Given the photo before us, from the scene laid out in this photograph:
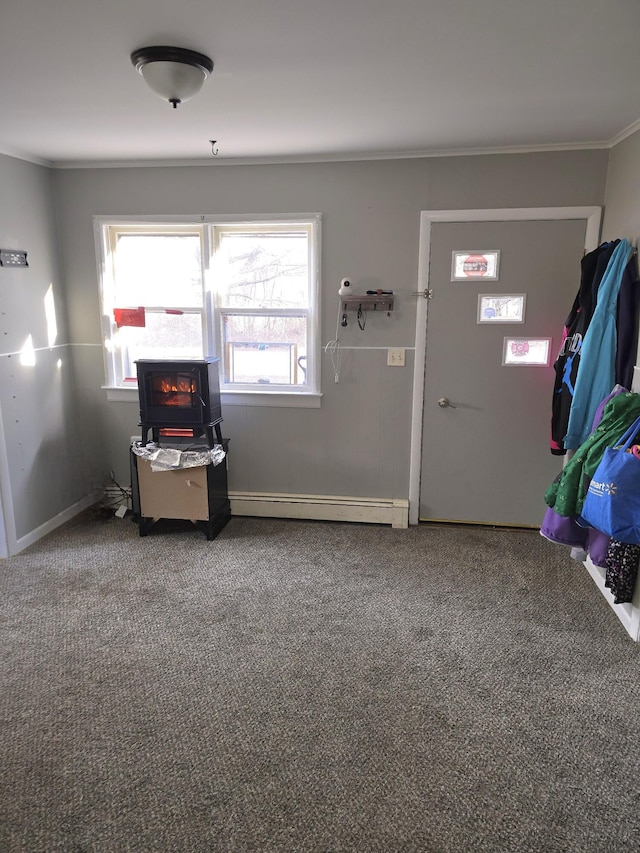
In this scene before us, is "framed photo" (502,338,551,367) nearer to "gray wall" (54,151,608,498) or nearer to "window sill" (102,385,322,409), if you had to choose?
"gray wall" (54,151,608,498)

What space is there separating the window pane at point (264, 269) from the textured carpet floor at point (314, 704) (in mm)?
1680

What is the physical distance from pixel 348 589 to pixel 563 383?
1.68 m

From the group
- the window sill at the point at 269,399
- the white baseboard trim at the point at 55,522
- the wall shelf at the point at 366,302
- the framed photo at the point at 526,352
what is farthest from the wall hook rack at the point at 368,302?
the white baseboard trim at the point at 55,522

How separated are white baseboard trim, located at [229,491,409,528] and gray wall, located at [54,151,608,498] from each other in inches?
2.1

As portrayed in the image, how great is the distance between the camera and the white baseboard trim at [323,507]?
12.7 feet

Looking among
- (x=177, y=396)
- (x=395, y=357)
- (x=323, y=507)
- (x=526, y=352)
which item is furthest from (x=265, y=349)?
(x=526, y=352)

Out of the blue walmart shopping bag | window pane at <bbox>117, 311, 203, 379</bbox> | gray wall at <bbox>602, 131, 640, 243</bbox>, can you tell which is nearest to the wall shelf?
window pane at <bbox>117, 311, 203, 379</bbox>

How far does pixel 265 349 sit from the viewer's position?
12.8 ft

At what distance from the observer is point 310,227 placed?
12.1ft

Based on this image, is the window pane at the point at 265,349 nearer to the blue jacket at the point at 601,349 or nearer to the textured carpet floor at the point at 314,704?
the textured carpet floor at the point at 314,704

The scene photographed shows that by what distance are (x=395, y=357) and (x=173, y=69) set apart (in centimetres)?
216

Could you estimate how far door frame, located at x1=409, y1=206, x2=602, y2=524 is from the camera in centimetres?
332

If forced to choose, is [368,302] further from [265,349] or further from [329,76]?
[329,76]

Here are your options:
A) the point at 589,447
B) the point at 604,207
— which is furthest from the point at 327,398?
the point at 604,207
